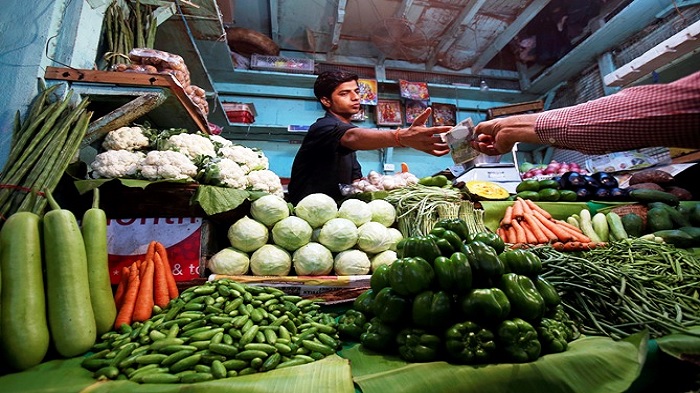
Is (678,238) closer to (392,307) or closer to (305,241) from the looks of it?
(392,307)

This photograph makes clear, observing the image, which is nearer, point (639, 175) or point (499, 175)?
point (639, 175)

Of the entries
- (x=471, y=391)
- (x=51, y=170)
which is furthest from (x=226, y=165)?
(x=471, y=391)

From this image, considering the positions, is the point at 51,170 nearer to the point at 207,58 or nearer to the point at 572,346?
→ the point at 572,346

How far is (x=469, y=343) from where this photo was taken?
3.94 feet

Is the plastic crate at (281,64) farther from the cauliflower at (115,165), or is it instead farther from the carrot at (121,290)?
the carrot at (121,290)

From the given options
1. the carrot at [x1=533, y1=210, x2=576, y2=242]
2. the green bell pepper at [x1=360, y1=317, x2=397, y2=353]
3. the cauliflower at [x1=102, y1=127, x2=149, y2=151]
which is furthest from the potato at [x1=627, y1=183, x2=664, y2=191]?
the cauliflower at [x1=102, y1=127, x2=149, y2=151]

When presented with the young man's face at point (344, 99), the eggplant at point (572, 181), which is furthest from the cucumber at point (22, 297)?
the eggplant at point (572, 181)

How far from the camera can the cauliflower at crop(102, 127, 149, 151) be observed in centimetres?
218

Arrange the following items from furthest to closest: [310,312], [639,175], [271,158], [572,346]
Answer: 1. [271,158]
2. [639,175]
3. [310,312]
4. [572,346]

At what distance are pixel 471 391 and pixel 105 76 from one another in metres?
2.75

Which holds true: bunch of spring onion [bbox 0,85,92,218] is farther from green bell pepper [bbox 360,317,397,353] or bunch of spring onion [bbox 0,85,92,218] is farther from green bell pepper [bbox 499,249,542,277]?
green bell pepper [bbox 499,249,542,277]

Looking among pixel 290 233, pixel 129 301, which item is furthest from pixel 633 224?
pixel 129 301

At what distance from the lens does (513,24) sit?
20.1 ft

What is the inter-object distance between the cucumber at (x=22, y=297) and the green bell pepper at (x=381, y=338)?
126 cm
